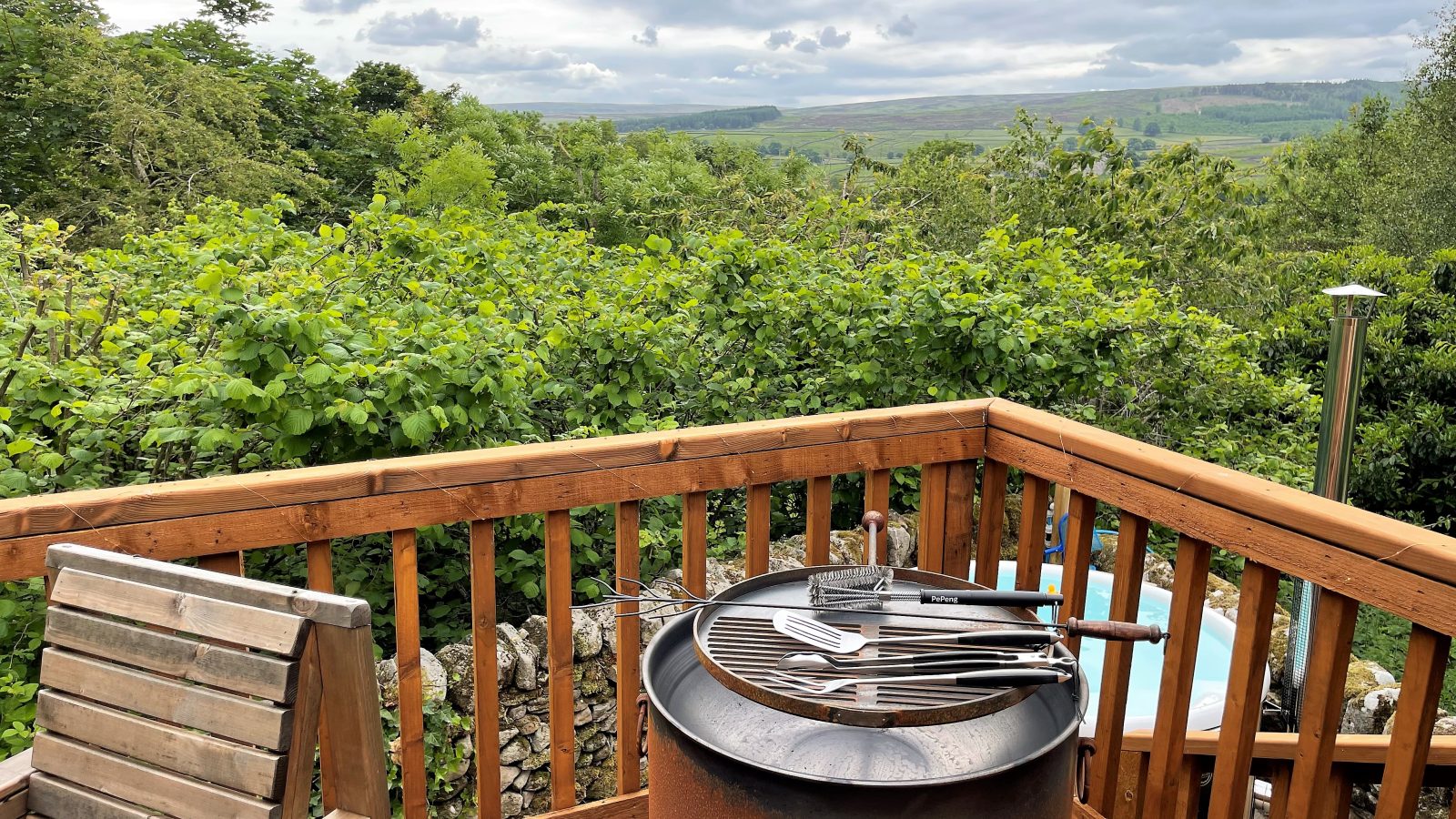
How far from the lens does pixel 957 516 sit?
2.23 meters

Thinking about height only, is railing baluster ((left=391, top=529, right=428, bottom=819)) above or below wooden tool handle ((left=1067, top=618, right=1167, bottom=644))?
below

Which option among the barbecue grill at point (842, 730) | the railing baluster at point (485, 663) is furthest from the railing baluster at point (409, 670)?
the barbecue grill at point (842, 730)

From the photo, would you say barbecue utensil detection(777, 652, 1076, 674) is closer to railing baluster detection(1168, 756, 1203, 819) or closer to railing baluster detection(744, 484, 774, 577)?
railing baluster detection(744, 484, 774, 577)

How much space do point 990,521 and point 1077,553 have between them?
29 centimetres

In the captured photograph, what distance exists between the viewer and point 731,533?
4270 millimetres

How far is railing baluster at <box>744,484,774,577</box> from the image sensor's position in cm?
205

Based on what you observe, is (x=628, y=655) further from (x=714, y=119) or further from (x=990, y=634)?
(x=714, y=119)

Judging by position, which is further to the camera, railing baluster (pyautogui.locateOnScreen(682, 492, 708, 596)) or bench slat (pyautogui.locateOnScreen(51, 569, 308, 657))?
railing baluster (pyautogui.locateOnScreen(682, 492, 708, 596))

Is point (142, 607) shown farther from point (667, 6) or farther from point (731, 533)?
point (667, 6)

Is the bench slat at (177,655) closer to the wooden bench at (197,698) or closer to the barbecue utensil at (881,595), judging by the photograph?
the wooden bench at (197,698)

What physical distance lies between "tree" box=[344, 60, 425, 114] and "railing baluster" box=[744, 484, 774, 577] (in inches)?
1354

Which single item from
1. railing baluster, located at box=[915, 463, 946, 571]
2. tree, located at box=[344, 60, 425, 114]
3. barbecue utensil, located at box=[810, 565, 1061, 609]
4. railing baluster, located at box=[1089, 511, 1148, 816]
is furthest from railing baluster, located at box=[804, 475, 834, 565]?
tree, located at box=[344, 60, 425, 114]

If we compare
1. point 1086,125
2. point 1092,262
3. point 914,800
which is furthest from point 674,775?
point 1086,125

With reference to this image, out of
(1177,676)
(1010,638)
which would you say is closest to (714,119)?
(1177,676)
